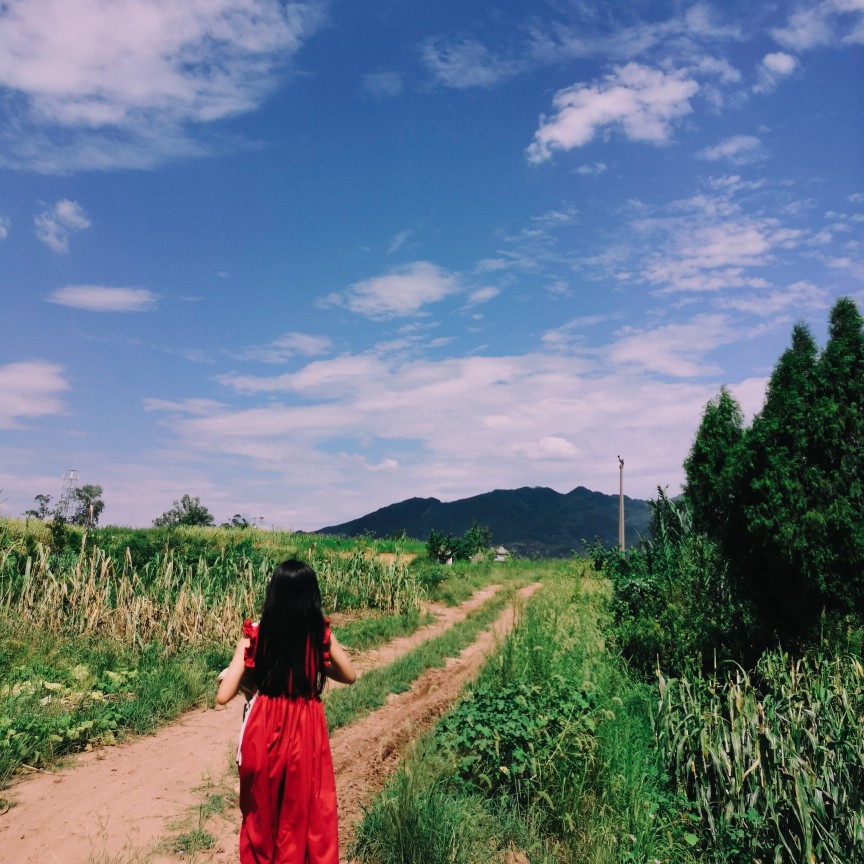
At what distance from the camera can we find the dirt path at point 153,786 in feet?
16.2

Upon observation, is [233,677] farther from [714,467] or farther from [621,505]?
[621,505]

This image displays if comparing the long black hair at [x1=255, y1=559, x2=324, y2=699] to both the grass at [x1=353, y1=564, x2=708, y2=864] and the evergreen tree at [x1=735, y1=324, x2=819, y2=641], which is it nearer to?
the grass at [x1=353, y1=564, x2=708, y2=864]

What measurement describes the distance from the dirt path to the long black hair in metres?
2.15

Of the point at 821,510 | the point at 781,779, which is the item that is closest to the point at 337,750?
the point at 781,779

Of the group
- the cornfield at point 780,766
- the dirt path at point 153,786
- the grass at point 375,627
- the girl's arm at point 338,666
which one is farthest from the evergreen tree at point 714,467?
the girl's arm at point 338,666

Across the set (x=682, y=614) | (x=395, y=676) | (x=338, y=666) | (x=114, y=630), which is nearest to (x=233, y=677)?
(x=338, y=666)

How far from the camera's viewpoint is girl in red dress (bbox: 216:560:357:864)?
3.50 metres

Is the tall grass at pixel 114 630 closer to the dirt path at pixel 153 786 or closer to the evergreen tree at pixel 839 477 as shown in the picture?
the dirt path at pixel 153 786

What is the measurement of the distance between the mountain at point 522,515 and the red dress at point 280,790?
14328 cm

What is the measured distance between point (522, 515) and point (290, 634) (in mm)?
166348

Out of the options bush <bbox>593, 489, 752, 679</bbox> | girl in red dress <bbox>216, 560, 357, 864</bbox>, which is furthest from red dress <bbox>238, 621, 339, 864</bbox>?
bush <bbox>593, 489, 752, 679</bbox>

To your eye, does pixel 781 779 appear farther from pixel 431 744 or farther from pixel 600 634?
pixel 600 634

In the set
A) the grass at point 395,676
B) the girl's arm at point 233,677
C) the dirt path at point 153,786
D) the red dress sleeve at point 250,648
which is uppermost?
the red dress sleeve at point 250,648

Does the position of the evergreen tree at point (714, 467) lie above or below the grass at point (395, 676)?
above
